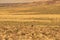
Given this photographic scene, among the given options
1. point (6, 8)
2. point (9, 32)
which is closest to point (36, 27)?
point (9, 32)

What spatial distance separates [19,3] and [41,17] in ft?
0.69

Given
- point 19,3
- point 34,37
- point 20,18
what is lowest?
point 34,37

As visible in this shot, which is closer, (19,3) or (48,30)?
(48,30)

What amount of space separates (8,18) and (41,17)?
239mm

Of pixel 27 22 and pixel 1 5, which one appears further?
pixel 1 5

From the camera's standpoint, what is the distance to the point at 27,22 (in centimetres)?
92

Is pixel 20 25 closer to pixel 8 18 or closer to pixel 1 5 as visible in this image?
pixel 8 18

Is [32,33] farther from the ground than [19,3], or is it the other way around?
[19,3]

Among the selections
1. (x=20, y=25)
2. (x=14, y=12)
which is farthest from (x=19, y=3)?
(x=20, y=25)

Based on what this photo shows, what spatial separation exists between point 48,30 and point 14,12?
0.29 meters

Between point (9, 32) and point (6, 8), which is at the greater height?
point (6, 8)

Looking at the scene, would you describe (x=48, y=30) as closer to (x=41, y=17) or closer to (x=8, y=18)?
(x=41, y=17)

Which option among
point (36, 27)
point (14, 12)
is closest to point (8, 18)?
point (14, 12)

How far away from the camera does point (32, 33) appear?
0.86 m
